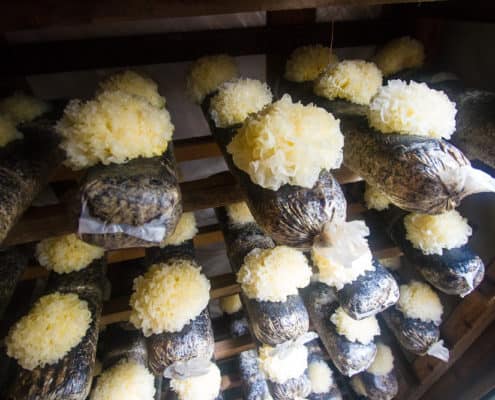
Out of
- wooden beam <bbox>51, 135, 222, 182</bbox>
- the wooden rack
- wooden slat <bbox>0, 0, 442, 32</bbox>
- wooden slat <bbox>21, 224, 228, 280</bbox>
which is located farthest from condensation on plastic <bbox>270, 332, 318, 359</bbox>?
wooden slat <bbox>0, 0, 442, 32</bbox>

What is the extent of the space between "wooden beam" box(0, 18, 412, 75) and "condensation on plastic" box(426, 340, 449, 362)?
3.12ft

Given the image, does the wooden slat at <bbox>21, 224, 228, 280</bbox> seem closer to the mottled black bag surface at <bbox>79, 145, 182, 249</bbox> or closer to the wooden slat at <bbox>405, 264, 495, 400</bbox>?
the mottled black bag surface at <bbox>79, 145, 182, 249</bbox>

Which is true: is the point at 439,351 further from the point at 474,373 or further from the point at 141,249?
the point at 141,249

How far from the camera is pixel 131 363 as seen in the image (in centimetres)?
83

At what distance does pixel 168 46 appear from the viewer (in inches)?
30.8

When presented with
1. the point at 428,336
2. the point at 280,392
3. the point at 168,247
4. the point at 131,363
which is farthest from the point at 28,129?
the point at 428,336

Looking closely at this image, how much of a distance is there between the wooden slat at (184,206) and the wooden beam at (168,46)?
1.20ft

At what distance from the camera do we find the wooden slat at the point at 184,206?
54 centimetres

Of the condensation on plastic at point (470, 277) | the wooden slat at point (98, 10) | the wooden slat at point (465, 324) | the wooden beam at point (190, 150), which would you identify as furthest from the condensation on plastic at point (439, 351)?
the wooden slat at point (98, 10)

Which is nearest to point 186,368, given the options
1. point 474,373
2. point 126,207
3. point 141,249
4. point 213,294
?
point 213,294

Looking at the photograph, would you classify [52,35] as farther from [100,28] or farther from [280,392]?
[280,392]

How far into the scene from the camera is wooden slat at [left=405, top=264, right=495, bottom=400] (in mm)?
952

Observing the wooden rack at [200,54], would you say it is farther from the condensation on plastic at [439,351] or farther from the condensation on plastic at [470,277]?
the condensation on plastic at [470,277]

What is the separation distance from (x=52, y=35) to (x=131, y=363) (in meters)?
0.81
